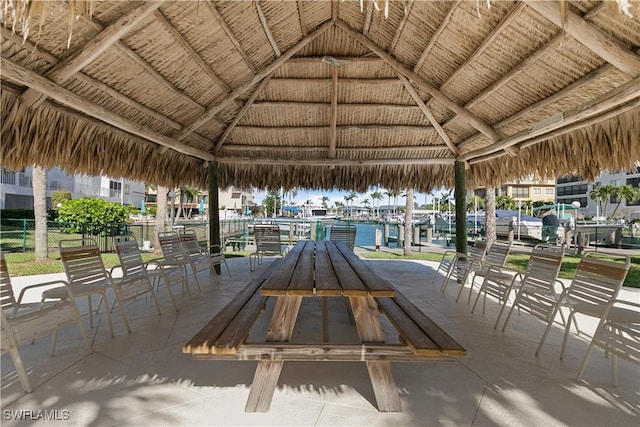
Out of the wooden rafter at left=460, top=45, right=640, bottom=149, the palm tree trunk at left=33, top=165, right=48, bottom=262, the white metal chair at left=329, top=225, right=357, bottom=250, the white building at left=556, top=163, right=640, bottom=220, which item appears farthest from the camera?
the white building at left=556, top=163, right=640, bottom=220

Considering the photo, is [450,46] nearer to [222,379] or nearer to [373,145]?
[373,145]

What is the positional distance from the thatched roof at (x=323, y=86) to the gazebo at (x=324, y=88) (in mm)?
20

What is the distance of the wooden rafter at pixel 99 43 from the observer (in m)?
2.76

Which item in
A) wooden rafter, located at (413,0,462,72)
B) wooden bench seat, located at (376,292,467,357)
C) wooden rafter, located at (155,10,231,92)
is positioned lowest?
wooden bench seat, located at (376,292,467,357)

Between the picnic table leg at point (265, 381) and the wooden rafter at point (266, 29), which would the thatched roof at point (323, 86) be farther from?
the picnic table leg at point (265, 381)

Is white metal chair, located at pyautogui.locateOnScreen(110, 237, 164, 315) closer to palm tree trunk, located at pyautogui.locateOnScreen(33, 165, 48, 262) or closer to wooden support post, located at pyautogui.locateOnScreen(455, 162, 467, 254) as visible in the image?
wooden support post, located at pyautogui.locateOnScreen(455, 162, 467, 254)

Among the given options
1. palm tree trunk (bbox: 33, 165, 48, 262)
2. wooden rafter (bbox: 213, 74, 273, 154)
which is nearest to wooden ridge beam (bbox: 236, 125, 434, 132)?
wooden rafter (bbox: 213, 74, 273, 154)

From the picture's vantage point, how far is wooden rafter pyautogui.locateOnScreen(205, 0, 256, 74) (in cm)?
344

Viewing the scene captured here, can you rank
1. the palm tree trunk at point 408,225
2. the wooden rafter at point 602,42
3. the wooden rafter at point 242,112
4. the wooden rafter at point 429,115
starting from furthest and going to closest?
the palm tree trunk at point 408,225, the wooden rafter at point 242,112, the wooden rafter at point 429,115, the wooden rafter at point 602,42

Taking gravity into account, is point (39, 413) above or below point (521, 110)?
below

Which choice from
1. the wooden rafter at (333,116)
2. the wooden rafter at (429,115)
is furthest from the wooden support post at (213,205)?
the wooden rafter at (429,115)

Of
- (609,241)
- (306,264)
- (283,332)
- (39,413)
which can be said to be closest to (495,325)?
(306,264)

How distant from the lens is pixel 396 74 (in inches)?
200

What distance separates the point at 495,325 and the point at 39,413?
3.90m
